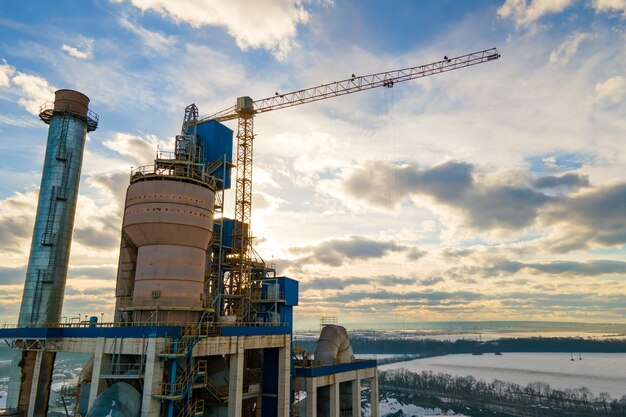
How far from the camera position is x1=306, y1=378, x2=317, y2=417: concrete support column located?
40.6 m

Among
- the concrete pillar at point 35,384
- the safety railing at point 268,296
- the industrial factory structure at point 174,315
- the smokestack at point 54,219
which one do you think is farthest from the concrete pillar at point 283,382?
the smokestack at point 54,219

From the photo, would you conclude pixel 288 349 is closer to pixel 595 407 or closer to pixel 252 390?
pixel 252 390

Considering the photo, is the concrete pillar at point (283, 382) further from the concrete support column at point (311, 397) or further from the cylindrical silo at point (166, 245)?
the cylindrical silo at point (166, 245)

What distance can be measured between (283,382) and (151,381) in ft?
47.9

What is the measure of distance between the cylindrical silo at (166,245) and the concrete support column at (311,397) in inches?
624

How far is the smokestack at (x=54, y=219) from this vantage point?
3925cm

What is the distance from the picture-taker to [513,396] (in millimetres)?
122250

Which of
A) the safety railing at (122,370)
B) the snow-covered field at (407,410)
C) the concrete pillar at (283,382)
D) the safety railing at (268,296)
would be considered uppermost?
the safety railing at (268,296)

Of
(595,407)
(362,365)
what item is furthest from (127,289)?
(595,407)

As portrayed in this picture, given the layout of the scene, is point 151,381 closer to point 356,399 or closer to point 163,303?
point 163,303

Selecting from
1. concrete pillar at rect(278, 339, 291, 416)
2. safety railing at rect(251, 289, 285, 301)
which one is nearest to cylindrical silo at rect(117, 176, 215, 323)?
concrete pillar at rect(278, 339, 291, 416)

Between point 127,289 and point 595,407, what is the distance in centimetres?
12268

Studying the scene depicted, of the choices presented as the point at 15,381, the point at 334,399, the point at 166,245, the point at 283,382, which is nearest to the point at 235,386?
the point at 283,382

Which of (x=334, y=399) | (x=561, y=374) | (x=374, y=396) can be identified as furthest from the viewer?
(x=561, y=374)
